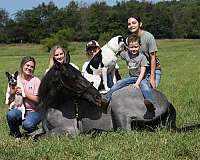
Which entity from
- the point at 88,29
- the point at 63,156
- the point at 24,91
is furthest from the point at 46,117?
the point at 88,29

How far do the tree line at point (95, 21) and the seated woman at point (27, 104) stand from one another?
9808cm

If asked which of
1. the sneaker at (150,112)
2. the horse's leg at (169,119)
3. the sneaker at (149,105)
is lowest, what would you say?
the horse's leg at (169,119)

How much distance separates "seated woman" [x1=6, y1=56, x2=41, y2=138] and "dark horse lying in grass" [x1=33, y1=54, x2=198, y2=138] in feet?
1.90

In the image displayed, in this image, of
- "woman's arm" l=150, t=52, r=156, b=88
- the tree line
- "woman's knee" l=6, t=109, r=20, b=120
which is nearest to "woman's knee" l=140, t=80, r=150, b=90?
"woman's arm" l=150, t=52, r=156, b=88

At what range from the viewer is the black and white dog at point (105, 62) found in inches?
379

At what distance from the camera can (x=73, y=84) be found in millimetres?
7402

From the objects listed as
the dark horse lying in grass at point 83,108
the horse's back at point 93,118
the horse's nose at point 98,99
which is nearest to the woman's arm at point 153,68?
the dark horse lying in grass at point 83,108

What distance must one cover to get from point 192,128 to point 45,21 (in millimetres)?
119525

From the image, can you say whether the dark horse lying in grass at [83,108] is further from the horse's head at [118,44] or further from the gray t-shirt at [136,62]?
the horse's head at [118,44]

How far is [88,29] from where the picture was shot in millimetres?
114312

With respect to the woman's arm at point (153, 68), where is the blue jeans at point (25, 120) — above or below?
below

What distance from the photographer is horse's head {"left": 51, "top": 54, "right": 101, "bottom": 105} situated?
7.36 meters

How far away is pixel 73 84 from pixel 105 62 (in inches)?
96.4

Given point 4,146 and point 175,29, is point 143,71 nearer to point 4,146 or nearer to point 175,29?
point 4,146
